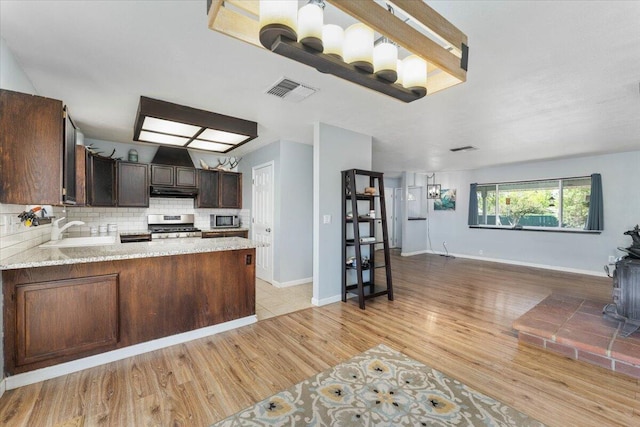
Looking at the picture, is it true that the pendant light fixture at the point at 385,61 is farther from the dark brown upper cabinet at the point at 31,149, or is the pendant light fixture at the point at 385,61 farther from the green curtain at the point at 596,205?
the green curtain at the point at 596,205

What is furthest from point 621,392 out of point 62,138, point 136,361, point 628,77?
point 62,138

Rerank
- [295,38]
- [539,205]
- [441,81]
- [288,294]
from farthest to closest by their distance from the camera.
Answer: [539,205]
[288,294]
[441,81]
[295,38]

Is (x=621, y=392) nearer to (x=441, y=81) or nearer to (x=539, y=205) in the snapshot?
(x=441, y=81)

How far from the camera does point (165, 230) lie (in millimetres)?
5086

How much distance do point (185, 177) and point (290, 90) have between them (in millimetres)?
3468

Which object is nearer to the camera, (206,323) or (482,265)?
(206,323)

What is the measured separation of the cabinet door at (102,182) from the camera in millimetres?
4383

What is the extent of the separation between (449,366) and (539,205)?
592 centimetres

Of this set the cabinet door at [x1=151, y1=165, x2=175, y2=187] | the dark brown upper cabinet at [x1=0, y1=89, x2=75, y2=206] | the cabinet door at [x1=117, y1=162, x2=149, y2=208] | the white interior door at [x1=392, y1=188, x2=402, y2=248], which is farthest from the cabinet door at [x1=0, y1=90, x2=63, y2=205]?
the white interior door at [x1=392, y1=188, x2=402, y2=248]

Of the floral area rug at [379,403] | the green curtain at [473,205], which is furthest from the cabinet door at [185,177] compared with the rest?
the green curtain at [473,205]

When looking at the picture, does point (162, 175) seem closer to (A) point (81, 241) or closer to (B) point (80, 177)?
(A) point (81, 241)

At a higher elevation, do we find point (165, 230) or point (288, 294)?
point (165, 230)

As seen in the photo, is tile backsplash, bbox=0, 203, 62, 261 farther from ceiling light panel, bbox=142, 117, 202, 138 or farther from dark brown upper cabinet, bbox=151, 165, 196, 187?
dark brown upper cabinet, bbox=151, 165, 196, 187

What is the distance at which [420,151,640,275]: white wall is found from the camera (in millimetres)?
5285
